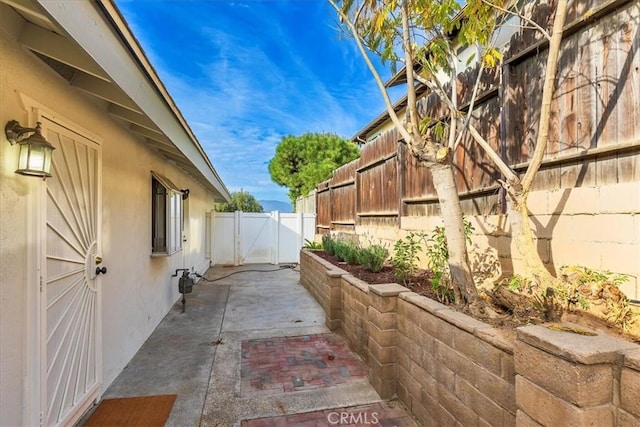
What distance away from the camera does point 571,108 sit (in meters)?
2.53

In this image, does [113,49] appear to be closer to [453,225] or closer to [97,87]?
[97,87]

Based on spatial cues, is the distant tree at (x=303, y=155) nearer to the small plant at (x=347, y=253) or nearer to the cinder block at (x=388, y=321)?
the small plant at (x=347, y=253)

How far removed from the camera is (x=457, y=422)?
7.30ft

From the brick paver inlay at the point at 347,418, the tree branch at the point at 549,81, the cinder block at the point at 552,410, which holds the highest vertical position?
the tree branch at the point at 549,81

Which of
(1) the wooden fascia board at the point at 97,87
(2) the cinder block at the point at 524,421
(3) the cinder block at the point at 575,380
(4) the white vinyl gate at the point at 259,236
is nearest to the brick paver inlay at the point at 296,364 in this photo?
(2) the cinder block at the point at 524,421

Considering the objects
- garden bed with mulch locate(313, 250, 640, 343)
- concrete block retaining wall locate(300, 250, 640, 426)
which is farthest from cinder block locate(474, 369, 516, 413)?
garden bed with mulch locate(313, 250, 640, 343)

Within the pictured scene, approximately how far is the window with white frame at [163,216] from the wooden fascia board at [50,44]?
2990 mm

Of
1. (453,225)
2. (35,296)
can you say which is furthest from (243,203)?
(35,296)

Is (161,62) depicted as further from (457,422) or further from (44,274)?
(457,422)

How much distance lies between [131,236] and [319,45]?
25.4 feet

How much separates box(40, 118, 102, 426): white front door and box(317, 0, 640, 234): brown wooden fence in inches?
150

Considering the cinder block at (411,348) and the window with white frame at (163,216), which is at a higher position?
the window with white frame at (163,216)

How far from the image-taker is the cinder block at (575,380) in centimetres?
135

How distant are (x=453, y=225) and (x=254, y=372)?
101 inches
